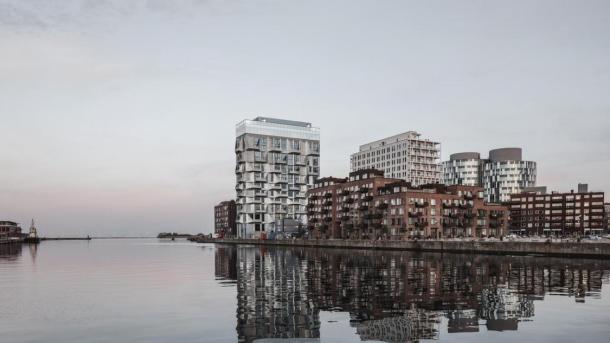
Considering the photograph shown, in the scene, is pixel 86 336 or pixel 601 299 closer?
pixel 86 336

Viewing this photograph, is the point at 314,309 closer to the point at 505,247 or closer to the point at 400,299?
the point at 400,299

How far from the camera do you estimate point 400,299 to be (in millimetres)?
45156

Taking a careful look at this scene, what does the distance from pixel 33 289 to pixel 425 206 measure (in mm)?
149340

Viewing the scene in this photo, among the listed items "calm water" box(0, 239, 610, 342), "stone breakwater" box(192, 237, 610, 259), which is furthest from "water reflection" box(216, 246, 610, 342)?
"stone breakwater" box(192, 237, 610, 259)

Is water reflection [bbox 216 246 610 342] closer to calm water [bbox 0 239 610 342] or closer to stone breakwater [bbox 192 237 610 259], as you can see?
calm water [bbox 0 239 610 342]

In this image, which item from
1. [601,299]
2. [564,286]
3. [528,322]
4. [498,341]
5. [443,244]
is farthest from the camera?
[443,244]

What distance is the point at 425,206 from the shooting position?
7328 inches

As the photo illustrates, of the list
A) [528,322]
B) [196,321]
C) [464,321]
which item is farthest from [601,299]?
[196,321]

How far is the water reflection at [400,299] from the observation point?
32750mm

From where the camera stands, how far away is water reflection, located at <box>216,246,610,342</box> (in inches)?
1289

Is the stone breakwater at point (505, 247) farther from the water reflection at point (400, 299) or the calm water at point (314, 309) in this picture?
the calm water at point (314, 309)

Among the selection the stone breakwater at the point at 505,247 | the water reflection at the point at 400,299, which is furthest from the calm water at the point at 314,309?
the stone breakwater at the point at 505,247

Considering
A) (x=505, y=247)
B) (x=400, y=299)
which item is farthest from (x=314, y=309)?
(x=505, y=247)

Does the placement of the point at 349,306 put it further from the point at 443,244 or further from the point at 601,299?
Result: the point at 443,244
